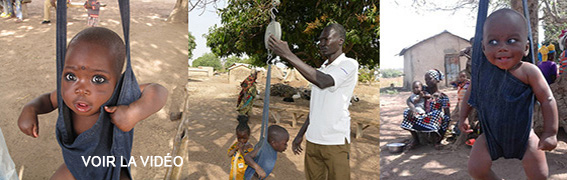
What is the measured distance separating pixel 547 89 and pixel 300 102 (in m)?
7.04

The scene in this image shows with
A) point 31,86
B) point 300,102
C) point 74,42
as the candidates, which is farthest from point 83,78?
point 300,102

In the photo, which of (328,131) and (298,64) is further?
(328,131)

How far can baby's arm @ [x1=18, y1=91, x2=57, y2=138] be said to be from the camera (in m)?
1.34

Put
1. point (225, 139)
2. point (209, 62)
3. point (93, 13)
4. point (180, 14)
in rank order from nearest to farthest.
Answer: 1. point (225, 139)
2. point (93, 13)
3. point (180, 14)
4. point (209, 62)

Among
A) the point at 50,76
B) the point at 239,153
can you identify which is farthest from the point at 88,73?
the point at 50,76

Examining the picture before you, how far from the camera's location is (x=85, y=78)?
4.02 feet

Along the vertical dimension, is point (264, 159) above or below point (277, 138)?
below

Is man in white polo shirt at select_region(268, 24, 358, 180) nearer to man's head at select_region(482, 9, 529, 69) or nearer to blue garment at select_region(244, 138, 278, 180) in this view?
blue garment at select_region(244, 138, 278, 180)

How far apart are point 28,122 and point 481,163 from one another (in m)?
1.93

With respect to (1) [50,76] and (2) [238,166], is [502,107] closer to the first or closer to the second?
(2) [238,166]

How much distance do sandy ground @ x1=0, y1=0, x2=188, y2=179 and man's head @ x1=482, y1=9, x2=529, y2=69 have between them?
3063 mm

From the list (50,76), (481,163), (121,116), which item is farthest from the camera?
(50,76)

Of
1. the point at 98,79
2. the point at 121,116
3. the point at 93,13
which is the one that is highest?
the point at 93,13

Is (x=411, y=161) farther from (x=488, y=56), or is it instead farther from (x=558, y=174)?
(x=488, y=56)
